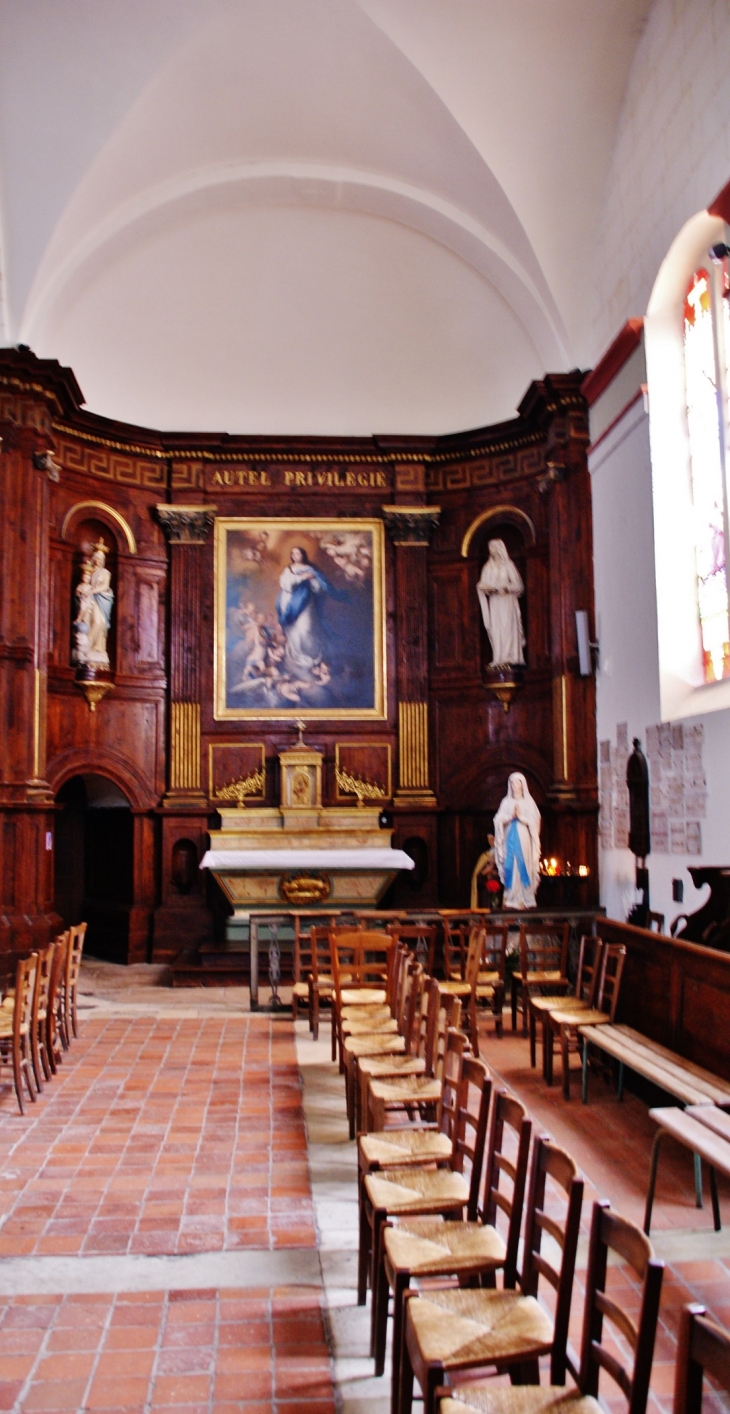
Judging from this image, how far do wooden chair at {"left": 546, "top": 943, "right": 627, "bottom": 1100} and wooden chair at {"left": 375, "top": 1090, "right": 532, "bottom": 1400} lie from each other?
3163mm

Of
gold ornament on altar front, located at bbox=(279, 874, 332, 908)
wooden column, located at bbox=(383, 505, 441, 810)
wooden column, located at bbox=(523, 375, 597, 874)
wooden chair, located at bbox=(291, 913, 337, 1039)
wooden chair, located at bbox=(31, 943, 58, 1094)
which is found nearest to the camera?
wooden chair, located at bbox=(31, 943, 58, 1094)

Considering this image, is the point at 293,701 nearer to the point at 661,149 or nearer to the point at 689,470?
the point at 689,470

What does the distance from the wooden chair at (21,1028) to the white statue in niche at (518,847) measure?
5.67 meters

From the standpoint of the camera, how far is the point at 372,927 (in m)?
11.5

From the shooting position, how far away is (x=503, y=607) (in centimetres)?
1406

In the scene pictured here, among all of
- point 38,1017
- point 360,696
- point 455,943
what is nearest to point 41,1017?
point 38,1017

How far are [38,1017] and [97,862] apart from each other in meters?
7.74

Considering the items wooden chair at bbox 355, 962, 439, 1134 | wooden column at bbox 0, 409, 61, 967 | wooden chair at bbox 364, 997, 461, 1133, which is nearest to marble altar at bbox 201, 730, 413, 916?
wooden column at bbox 0, 409, 61, 967

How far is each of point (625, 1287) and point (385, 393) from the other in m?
13.0

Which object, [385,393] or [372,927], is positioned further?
[385,393]

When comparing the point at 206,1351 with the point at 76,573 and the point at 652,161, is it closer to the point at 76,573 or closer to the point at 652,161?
the point at 652,161

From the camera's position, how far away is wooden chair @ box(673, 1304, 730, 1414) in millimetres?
2010

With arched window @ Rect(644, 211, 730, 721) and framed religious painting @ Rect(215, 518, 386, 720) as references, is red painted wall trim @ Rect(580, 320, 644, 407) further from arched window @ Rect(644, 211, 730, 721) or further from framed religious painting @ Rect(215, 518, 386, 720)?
framed religious painting @ Rect(215, 518, 386, 720)

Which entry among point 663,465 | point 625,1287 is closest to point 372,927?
point 663,465
